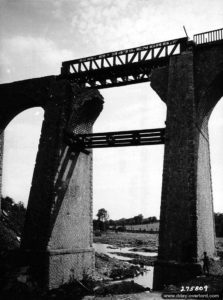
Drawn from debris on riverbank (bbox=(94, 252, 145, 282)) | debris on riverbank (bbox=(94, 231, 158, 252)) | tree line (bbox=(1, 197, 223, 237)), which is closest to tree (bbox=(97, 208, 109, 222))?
tree line (bbox=(1, 197, 223, 237))

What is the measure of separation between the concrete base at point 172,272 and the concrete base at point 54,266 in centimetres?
432

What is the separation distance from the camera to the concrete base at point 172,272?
30.7 feet

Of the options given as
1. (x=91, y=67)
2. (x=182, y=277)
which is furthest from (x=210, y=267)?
(x=91, y=67)

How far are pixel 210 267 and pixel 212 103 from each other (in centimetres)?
606

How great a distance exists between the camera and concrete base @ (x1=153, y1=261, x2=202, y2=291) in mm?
9359

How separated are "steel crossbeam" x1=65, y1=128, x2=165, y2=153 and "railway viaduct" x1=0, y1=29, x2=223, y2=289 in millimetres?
43

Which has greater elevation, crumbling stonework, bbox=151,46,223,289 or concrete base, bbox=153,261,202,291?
crumbling stonework, bbox=151,46,223,289

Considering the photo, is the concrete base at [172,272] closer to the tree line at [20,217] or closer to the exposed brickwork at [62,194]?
the exposed brickwork at [62,194]

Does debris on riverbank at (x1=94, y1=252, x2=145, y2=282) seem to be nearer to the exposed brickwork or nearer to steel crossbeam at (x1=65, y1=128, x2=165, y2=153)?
the exposed brickwork

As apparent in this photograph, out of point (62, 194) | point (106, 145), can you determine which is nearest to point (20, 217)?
point (62, 194)

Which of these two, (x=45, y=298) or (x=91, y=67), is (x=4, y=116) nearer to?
(x=91, y=67)

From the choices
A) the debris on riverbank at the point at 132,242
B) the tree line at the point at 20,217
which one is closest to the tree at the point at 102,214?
the tree line at the point at 20,217

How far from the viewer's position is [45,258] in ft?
39.3

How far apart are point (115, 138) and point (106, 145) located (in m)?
0.61
